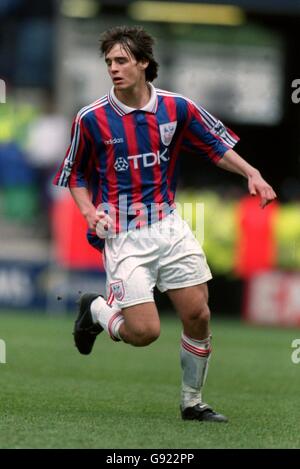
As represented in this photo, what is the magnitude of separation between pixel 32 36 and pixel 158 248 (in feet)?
32.7

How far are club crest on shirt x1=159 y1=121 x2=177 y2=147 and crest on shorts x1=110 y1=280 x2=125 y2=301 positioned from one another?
0.79 meters

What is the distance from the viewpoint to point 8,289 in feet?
45.7

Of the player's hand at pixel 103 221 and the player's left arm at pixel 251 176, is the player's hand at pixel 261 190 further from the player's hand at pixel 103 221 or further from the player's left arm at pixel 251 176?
the player's hand at pixel 103 221

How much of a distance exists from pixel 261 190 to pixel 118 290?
919 mm

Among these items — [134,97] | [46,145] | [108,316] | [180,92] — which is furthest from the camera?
[180,92]

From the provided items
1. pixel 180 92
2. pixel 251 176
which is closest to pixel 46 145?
pixel 180 92

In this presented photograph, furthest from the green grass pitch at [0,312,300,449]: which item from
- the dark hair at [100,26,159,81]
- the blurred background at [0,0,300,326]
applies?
the dark hair at [100,26,159,81]

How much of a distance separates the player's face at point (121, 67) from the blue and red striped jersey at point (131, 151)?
146 millimetres

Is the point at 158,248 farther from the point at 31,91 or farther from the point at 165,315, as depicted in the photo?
the point at 31,91

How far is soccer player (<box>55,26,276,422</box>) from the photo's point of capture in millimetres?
6445

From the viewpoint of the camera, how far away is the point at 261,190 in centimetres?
645

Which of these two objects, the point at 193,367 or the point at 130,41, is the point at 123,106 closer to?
the point at 130,41

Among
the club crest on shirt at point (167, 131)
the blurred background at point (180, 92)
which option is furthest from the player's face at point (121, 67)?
the blurred background at point (180, 92)
